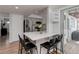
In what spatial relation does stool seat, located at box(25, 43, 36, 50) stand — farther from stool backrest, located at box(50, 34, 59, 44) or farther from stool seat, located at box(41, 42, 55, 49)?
stool backrest, located at box(50, 34, 59, 44)

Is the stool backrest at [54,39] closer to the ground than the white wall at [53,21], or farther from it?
closer to the ground

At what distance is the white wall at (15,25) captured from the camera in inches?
99.1

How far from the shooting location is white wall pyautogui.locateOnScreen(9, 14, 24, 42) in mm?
2518

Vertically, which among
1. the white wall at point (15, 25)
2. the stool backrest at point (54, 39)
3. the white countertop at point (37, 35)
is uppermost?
the white wall at point (15, 25)

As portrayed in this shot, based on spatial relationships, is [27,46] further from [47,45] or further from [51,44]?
[51,44]

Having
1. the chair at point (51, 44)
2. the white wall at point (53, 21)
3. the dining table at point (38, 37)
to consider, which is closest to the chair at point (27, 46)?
the dining table at point (38, 37)

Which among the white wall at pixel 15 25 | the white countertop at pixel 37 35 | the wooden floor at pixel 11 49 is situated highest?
the white wall at pixel 15 25

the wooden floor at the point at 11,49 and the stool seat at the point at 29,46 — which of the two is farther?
the wooden floor at the point at 11,49

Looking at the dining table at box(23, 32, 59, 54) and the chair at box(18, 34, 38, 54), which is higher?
the dining table at box(23, 32, 59, 54)

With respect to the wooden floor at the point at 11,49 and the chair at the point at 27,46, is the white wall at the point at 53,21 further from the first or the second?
the wooden floor at the point at 11,49

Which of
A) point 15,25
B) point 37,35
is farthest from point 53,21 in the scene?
point 15,25

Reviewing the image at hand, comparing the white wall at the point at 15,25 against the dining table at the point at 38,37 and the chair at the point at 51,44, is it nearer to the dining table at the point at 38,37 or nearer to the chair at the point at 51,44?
the dining table at the point at 38,37

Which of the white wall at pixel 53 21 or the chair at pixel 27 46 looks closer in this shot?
the chair at pixel 27 46

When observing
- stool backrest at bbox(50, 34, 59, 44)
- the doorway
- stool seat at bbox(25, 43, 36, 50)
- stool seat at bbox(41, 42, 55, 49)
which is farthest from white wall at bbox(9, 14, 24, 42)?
stool backrest at bbox(50, 34, 59, 44)
